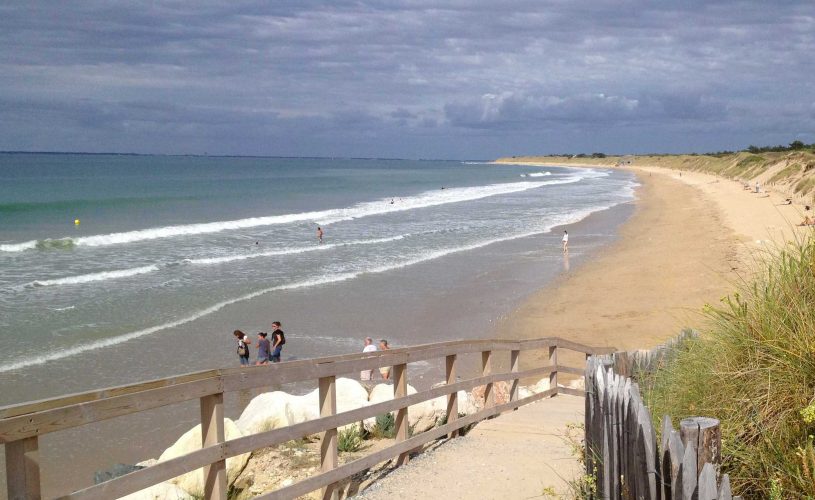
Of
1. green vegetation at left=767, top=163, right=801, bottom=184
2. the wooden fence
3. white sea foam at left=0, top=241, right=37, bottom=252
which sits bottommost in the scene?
white sea foam at left=0, top=241, right=37, bottom=252

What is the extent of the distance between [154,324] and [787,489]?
18026 mm

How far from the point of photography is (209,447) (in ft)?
14.3

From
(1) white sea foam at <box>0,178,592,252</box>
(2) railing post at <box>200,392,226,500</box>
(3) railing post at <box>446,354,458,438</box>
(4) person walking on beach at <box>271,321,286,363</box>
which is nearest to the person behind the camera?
(2) railing post at <box>200,392,226,500</box>

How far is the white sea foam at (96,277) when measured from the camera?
26547 millimetres

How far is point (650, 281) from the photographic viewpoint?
80.1 feet

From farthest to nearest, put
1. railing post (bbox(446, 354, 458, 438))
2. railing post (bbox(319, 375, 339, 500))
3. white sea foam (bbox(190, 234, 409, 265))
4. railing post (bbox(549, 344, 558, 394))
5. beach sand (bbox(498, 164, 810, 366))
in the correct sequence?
white sea foam (bbox(190, 234, 409, 265))
beach sand (bbox(498, 164, 810, 366))
railing post (bbox(549, 344, 558, 394))
railing post (bbox(446, 354, 458, 438))
railing post (bbox(319, 375, 339, 500))

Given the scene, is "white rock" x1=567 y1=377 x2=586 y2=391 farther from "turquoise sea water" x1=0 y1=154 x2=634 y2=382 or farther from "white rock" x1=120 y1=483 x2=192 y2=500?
"turquoise sea water" x1=0 y1=154 x2=634 y2=382

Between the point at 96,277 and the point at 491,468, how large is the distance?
24.4 metres

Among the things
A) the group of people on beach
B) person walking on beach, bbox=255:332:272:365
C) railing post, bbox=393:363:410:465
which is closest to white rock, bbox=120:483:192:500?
railing post, bbox=393:363:410:465

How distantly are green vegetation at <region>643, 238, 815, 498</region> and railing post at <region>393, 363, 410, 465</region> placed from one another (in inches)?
83.8

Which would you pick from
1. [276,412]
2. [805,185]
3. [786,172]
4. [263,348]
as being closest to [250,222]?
[805,185]

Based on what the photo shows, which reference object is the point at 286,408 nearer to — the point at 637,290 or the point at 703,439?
the point at 703,439

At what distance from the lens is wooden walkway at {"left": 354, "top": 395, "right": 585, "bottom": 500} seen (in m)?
5.63

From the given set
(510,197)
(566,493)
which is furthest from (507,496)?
(510,197)
